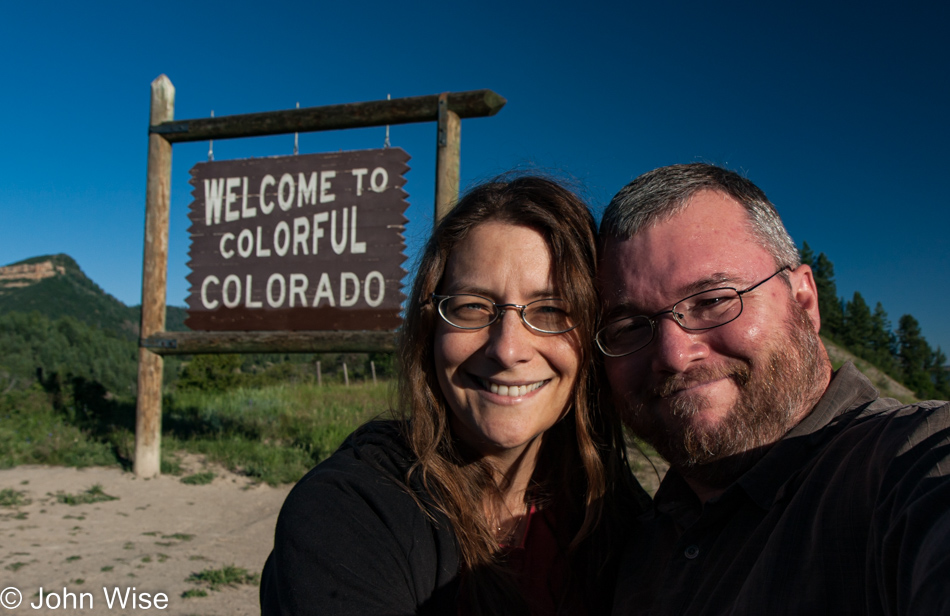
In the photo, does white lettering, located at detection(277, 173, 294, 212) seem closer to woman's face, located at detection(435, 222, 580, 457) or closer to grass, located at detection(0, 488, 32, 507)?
grass, located at detection(0, 488, 32, 507)

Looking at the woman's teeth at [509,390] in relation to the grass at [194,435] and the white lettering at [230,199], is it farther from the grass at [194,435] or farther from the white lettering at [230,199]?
the white lettering at [230,199]

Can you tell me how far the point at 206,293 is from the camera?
5.35 metres

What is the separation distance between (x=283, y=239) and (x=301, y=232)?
0.18 metres

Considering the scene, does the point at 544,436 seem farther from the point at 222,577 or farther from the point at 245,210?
the point at 245,210

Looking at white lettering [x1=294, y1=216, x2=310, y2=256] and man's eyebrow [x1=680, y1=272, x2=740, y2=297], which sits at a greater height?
white lettering [x1=294, y1=216, x2=310, y2=256]

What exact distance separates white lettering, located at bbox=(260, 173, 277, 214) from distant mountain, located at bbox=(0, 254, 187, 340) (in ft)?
187

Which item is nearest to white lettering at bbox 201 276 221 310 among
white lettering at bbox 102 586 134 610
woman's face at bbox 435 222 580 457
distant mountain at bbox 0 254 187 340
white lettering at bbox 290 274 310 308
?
white lettering at bbox 290 274 310 308

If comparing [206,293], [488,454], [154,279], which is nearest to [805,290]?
[488,454]

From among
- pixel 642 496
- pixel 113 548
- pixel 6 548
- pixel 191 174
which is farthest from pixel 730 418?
pixel 191 174

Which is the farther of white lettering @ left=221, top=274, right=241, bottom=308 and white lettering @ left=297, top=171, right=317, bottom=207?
white lettering @ left=221, top=274, right=241, bottom=308

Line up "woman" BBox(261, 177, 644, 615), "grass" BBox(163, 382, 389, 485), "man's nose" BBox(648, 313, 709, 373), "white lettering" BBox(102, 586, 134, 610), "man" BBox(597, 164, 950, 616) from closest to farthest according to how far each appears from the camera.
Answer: "man" BBox(597, 164, 950, 616) < "woman" BBox(261, 177, 644, 615) < "man's nose" BBox(648, 313, 709, 373) < "white lettering" BBox(102, 586, 134, 610) < "grass" BBox(163, 382, 389, 485)

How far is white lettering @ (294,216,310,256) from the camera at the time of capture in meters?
5.10

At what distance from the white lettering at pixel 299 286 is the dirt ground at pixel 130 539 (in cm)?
162

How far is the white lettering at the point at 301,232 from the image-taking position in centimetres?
510
